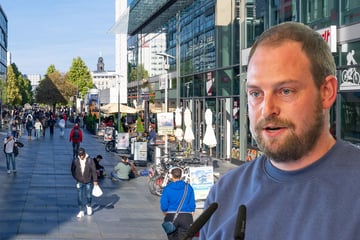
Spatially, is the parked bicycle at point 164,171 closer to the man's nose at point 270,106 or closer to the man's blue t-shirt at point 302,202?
the man's blue t-shirt at point 302,202

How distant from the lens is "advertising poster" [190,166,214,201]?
645 inches

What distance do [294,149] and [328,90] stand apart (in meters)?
0.23

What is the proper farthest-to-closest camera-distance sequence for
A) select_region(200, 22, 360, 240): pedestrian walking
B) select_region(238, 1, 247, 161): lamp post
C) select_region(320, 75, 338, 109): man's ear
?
select_region(238, 1, 247, 161): lamp post, select_region(320, 75, 338, 109): man's ear, select_region(200, 22, 360, 240): pedestrian walking

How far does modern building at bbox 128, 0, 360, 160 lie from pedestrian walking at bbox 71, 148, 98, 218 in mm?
4388

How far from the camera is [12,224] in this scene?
46.2 feet

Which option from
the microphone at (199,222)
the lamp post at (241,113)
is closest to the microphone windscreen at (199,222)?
the microphone at (199,222)

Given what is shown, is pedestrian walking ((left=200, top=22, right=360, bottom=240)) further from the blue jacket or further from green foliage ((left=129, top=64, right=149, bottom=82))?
green foliage ((left=129, top=64, right=149, bottom=82))

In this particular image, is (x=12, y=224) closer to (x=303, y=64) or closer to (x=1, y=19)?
(x=303, y=64)

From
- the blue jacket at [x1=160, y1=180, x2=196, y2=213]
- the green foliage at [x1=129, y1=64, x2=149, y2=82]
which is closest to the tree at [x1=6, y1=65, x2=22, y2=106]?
the green foliage at [x1=129, y1=64, x2=149, y2=82]

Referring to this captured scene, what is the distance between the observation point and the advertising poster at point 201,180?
53.8 ft

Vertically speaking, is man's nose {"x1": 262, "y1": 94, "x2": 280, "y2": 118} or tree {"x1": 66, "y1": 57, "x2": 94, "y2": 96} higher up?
tree {"x1": 66, "y1": 57, "x2": 94, "y2": 96}

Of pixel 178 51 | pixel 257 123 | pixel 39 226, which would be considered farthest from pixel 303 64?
pixel 178 51

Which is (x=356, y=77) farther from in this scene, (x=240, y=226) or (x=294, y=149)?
(x=240, y=226)

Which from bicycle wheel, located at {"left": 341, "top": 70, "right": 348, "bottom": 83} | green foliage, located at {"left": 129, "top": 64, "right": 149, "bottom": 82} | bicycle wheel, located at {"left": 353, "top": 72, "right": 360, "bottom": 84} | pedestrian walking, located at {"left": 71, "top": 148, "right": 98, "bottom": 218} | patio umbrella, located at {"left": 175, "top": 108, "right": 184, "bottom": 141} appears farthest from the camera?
green foliage, located at {"left": 129, "top": 64, "right": 149, "bottom": 82}
